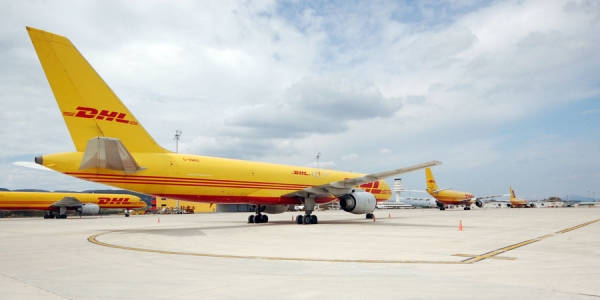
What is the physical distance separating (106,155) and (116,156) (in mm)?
364

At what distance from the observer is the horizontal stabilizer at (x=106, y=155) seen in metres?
15.6

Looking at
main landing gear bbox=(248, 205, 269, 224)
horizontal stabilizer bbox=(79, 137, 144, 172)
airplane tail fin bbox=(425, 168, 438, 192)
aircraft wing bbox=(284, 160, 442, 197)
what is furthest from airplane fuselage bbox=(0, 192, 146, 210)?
airplane tail fin bbox=(425, 168, 438, 192)

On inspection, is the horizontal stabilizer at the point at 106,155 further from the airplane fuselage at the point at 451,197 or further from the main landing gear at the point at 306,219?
the airplane fuselage at the point at 451,197

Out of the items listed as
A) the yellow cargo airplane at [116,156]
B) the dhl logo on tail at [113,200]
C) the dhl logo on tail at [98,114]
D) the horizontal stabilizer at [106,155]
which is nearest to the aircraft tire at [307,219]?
the yellow cargo airplane at [116,156]

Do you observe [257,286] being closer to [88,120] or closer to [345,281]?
[345,281]

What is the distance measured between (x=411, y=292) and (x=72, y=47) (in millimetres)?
16052

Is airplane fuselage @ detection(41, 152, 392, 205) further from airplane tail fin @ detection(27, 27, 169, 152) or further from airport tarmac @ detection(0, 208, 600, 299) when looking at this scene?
airport tarmac @ detection(0, 208, 600, 299)

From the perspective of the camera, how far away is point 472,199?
2783 inches

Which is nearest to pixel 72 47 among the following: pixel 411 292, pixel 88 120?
pixel 88 120

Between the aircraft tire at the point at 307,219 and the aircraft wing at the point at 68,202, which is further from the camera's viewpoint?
the aircraft wing at the point at 68,202

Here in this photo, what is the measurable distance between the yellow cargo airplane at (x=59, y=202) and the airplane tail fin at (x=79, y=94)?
126 feet

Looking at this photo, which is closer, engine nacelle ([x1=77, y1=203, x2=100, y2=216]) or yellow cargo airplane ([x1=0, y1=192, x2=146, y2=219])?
yellow cargo airplane ([x1=0, y1=192, x2=146, y2=219])

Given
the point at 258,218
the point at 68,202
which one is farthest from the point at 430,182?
the point at 68,202

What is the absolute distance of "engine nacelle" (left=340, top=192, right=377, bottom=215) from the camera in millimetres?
25031
